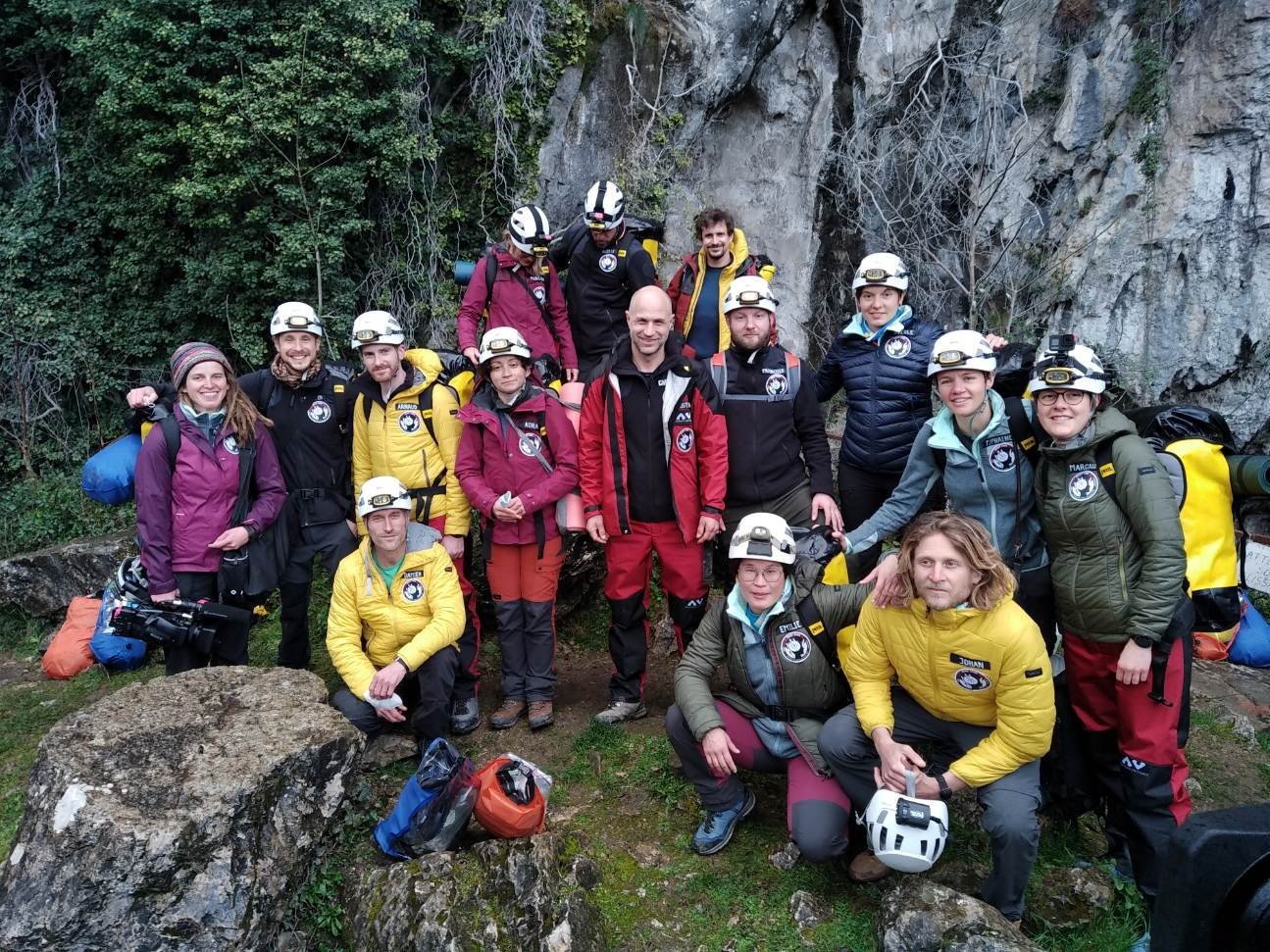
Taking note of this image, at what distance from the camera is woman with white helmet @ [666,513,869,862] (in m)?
4.22

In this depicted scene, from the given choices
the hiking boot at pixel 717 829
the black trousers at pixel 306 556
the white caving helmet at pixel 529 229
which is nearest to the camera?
the hiking boot at pixel 717 829

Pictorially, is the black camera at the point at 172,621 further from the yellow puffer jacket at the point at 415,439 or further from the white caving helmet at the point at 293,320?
the white caving helmet at the point at 293,320

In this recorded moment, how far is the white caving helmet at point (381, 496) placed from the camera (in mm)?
4871

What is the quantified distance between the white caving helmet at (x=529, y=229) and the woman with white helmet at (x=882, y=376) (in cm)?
240

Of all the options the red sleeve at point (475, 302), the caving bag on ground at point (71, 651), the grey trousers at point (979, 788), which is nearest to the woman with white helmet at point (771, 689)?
the grey trousers at point (979, 788)

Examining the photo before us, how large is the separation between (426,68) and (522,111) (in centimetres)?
115

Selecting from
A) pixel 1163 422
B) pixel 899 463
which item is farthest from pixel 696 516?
pixel 1163 422

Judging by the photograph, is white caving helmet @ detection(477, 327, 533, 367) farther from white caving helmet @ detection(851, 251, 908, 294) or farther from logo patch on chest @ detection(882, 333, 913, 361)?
logo patch on chest @ detection(882, 333, 913, 361)

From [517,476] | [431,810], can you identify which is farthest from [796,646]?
[517,476]

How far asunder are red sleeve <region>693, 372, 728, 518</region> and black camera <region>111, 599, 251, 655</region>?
307 cm

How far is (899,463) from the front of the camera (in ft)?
17.6

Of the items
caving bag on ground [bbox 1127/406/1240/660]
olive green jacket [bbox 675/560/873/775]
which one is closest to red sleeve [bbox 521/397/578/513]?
olive green jacket [bbox 675/560/873/775]

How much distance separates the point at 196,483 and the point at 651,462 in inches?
110

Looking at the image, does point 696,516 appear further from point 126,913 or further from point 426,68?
point 426,68
